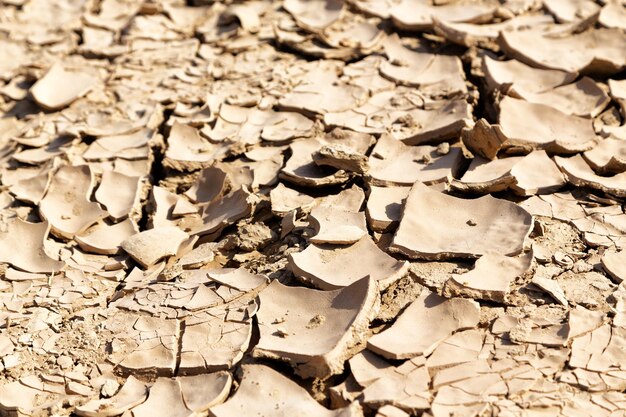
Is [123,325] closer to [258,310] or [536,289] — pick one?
[258,310]

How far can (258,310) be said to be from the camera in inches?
74.8

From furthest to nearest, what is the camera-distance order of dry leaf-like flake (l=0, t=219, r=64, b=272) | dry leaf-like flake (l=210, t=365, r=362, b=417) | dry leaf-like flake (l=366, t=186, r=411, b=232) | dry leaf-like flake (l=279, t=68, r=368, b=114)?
dry leaf-like flake (l=279, t=68, r=368, b=114), dry leaf-like flake (l=0, t=219, r=64, b=272), dry leaf-like flake (l=366, t=186, r=411, b=232), dry leaf-like flake (l=210, t=365, r=362, b=417)

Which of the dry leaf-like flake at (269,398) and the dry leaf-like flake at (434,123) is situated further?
the dry leaf-like flake at (434,123)

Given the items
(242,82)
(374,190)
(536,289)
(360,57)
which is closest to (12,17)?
(242,82)

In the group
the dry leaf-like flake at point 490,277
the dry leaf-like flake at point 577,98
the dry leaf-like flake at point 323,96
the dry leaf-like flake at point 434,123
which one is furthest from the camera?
the dry leaf-like flake at point 323,96

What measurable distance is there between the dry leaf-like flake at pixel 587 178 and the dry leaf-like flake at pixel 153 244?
0.98 metres

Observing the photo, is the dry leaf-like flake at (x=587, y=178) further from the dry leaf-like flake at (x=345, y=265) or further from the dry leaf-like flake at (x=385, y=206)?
the dry leaf-like flake at (x=345, y=265)

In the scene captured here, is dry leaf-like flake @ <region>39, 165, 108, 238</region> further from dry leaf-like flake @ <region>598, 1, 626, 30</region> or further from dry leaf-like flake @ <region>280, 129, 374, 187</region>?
dry leaf-like flake @ <region>598, 1, 626, 30</region>

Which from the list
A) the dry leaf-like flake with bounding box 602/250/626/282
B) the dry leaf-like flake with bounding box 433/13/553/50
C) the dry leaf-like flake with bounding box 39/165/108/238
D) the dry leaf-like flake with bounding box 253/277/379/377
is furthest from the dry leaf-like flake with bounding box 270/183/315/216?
the dry leaf-like flake with bounding box 433/13/553/50

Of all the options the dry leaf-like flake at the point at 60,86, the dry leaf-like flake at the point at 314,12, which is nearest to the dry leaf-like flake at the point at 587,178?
the dry leaf-like flake at the point at 314,12

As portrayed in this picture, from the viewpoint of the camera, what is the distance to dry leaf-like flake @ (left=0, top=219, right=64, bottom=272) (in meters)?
2.21

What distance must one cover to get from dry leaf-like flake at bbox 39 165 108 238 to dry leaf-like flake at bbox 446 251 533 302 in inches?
39.7

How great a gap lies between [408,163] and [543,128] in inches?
15.8

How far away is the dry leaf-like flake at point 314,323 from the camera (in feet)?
5.67
